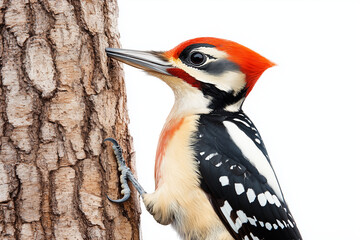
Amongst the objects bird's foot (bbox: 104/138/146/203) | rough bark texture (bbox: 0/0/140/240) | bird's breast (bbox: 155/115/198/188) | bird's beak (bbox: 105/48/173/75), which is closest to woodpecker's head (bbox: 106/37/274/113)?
bird's beak (bbox: 105/48/173/75)

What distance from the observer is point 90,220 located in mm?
1976

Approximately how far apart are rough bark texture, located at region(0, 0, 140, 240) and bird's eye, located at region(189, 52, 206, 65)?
1.76ft

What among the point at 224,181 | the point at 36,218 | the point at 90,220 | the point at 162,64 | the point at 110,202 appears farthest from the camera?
the point at 162,64

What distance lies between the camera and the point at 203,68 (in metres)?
2.48

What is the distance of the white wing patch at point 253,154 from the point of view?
2.40 m

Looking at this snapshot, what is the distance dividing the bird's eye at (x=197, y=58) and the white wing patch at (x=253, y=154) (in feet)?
1.33

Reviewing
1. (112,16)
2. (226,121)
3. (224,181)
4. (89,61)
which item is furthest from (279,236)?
(112,16)

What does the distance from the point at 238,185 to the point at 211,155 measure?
0.23 metres

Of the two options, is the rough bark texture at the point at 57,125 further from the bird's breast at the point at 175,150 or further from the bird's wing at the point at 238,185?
the bird's wing at the point at 238,185

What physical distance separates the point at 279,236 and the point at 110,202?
986 mm

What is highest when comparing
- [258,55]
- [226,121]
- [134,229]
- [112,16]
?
[112,16]

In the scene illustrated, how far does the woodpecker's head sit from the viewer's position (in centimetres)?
247

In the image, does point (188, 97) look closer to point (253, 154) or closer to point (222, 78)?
point (222, 78)

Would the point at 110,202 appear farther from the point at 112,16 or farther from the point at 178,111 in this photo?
the point at 112,16
